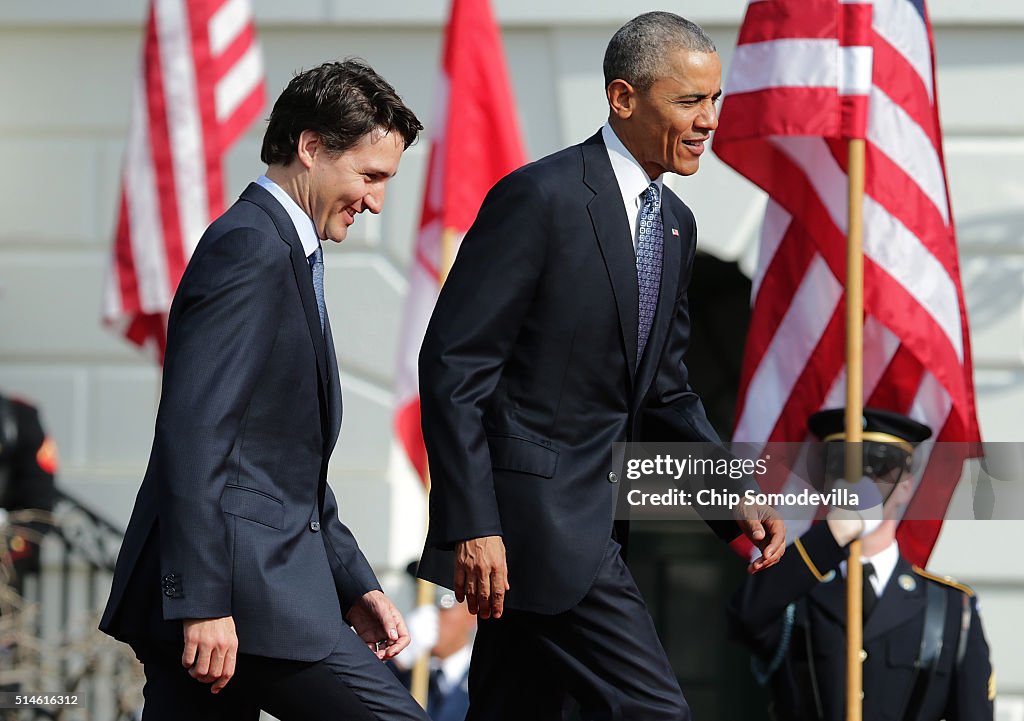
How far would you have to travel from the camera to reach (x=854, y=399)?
195 inches

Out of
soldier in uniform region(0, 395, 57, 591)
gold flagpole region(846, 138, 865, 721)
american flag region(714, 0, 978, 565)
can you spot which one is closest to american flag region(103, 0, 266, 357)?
soldier in uniform region(0, 395, 57, 591)

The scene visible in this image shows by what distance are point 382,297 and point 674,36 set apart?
4.64m

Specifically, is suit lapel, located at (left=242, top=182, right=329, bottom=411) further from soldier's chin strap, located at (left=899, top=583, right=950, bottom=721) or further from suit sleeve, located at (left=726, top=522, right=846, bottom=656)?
soldier's chin strap, located at (left=899, top=583, right=950, bottom=721)

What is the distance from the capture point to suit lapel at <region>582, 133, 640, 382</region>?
3.42 meters

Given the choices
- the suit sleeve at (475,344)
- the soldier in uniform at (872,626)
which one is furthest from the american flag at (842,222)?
the suit sleeve at (475,344)

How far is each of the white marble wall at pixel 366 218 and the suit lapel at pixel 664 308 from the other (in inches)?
171

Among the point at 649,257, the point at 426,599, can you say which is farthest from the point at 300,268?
the point at 426,599

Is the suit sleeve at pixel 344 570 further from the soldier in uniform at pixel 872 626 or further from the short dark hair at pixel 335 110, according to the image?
the soldier in uniform at pixel 872 626

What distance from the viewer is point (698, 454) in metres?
3.65

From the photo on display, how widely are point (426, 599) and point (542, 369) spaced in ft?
10.9

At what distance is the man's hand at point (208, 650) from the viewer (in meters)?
2.81

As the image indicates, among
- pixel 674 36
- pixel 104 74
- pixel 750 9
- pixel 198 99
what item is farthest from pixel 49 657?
pixel 674 36

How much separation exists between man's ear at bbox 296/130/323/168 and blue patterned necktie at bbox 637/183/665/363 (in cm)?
74

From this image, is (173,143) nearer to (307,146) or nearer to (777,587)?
(777,587)
